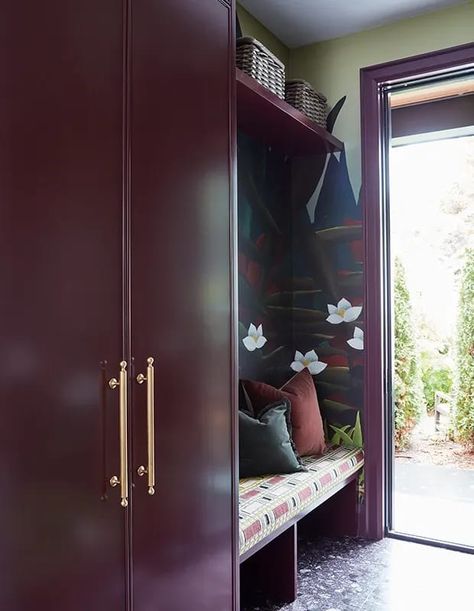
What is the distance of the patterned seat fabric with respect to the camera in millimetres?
2100

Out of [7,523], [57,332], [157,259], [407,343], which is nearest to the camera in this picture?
[7,523]

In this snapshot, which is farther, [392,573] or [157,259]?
[392,573]

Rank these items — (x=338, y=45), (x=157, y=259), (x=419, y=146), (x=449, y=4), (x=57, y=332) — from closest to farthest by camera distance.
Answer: (x=57, y=332) → (x=157, y=259) → (x=449, y=4) → (x=338, y=45) → (x=419, y=146)

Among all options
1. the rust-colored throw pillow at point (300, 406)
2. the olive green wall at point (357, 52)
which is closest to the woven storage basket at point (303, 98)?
the olive green wall at point (357, 52)

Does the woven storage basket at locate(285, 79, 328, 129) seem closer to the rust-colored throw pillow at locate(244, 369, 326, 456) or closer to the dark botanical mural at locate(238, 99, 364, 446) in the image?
the dark botanical mural at locate(238, 99, 364, 446)

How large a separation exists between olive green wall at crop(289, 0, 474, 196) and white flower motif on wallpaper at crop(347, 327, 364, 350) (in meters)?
0.78

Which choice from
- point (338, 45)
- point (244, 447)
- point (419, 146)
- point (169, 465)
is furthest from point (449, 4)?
point (169, 465)

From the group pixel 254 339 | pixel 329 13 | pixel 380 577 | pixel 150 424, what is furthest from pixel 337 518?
pixel 329 13

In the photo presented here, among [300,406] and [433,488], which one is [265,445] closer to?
[300,406]

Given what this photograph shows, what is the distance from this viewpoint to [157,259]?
1520mm

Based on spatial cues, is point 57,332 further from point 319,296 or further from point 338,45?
point 338,45

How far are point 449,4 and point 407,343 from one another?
2.37m

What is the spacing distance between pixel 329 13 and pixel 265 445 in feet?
7.17

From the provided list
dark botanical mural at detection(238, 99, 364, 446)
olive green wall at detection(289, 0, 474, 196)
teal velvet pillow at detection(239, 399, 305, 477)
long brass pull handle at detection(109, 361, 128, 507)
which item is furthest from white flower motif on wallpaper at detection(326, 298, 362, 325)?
long brass pull handle at detection(109, 361, 128, 507)
